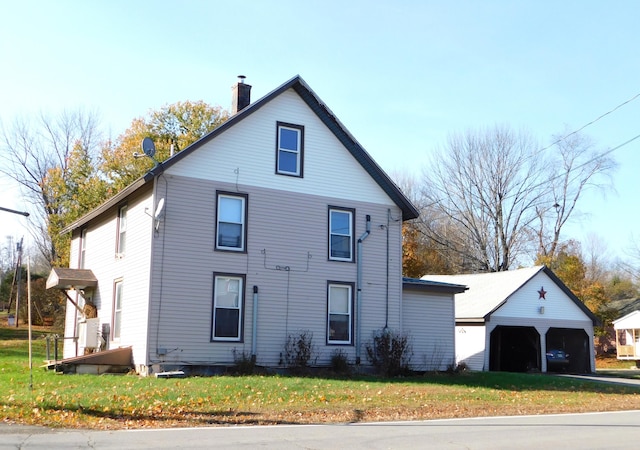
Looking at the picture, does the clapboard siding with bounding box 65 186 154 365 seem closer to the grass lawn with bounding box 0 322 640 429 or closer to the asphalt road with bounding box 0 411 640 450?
the grass lawn with bounding box 0 322 640 429

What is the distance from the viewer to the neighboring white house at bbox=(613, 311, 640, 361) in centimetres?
4416

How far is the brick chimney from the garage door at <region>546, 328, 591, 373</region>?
19.1 metres

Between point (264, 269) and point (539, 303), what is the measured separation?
16357mm

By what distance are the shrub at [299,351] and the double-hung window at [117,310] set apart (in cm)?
532

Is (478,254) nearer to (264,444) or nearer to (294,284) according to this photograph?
A: (294,284)

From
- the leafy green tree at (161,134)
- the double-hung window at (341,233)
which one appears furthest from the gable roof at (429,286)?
the leafy green tree at (161,134)

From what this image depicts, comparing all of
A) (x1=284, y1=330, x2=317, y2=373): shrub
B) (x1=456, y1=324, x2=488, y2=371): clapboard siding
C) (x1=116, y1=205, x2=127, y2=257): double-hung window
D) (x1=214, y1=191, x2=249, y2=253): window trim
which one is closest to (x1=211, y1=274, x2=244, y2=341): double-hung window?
(x1=214, y1=191, x2=249, y2=253): window trim

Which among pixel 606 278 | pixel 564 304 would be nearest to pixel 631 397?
pixel 564 304

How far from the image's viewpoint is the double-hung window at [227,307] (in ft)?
67.6

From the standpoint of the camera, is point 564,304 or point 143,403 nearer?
point 143,403

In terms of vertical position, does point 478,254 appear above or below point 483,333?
above

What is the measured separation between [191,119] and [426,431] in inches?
1408

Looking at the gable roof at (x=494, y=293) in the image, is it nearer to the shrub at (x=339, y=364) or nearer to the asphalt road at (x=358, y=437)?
the shrub at (x=339, y=364)

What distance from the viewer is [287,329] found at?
70.5 feet
